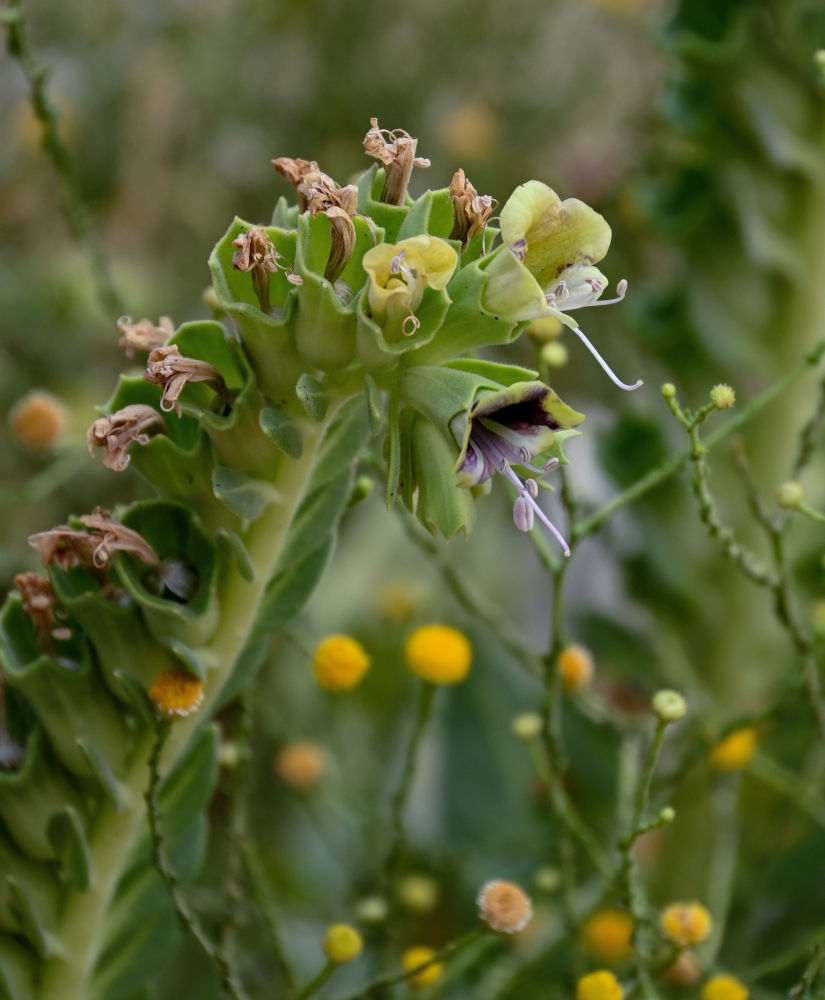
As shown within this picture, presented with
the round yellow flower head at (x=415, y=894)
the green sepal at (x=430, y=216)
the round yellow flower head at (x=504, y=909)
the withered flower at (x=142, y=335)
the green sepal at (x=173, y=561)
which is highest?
the green sepal at (x=430, y=216)

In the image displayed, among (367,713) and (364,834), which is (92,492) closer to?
(367,713)

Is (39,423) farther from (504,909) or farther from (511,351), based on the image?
(511,351)

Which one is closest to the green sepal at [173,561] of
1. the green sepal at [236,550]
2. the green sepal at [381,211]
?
the green sepal at [236,550]

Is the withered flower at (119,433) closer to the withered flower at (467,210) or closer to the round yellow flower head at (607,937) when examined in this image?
the withered flower at (467,210)

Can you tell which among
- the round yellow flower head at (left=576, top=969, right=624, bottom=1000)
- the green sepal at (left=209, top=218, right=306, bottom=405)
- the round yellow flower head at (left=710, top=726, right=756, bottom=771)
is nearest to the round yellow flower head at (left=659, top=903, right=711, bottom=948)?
the round yellow flower head at (left=576, top=969, right=624, bottom=1000)

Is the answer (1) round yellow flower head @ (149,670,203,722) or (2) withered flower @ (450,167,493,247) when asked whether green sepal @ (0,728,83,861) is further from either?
(2) withered flower @ (450,167,493,247)

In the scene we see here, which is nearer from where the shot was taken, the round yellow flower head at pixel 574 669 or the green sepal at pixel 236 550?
the green sepal at pixel 236 550

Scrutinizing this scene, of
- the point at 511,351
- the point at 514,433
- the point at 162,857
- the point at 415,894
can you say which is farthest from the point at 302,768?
the point at 511,351
